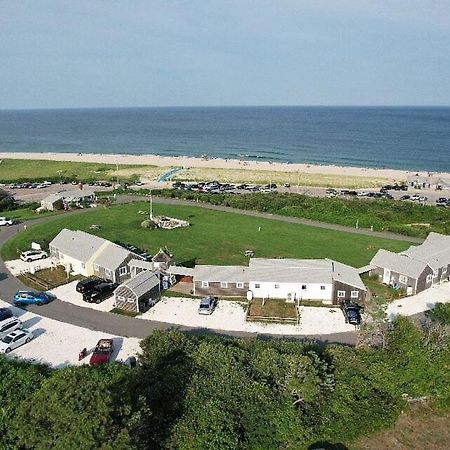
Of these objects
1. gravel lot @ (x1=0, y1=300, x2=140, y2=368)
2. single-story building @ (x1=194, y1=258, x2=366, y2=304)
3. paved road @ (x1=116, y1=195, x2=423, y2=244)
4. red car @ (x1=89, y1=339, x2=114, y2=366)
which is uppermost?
single-story building @ (x1=194, y1=258, x2=366, y2=304)

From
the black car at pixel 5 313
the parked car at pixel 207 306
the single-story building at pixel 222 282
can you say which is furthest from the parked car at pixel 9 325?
the single-story building at pixel 222 282

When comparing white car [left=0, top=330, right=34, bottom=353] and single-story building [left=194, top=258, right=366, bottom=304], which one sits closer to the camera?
white car [left=0, top=330, right=34, bottom=353]

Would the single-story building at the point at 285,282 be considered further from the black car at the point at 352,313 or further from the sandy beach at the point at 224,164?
the sandy beach at the point at 224,164

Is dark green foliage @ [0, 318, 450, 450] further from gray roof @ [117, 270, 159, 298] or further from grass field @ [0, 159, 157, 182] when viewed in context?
grass field @ [0, 159, 157, 182]

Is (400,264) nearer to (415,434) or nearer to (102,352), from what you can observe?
(415,434)

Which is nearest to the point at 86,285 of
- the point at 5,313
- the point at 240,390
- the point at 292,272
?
the point at 5,313

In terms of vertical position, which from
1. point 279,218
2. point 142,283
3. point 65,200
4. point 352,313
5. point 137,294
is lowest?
point 279,218

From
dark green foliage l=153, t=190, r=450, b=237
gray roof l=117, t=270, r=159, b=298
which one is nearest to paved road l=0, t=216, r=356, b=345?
gray roof l=117, t=270, r=159, b=298
